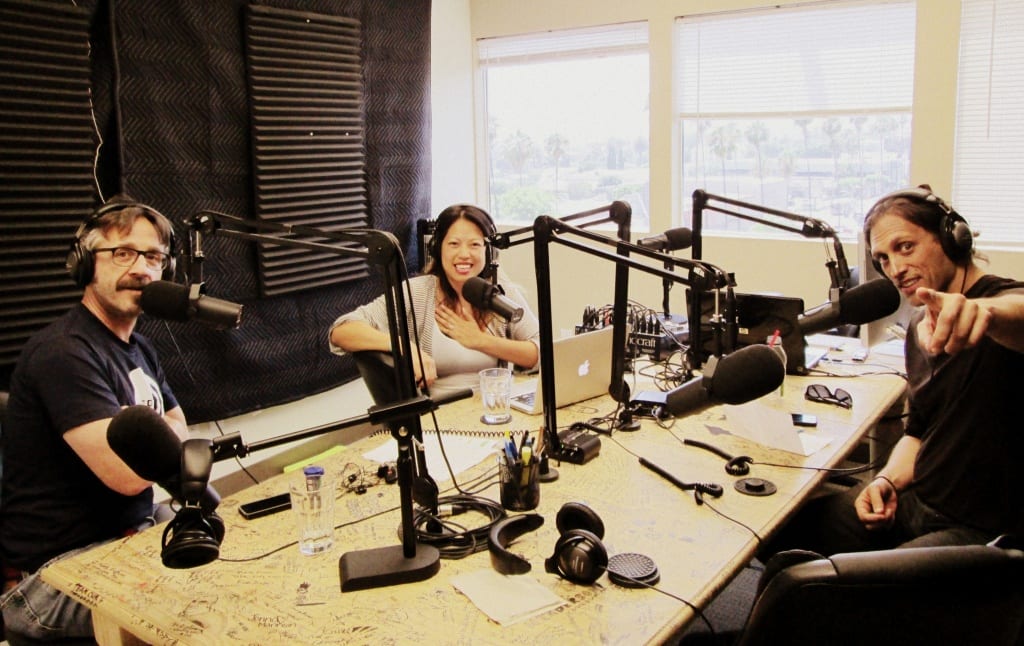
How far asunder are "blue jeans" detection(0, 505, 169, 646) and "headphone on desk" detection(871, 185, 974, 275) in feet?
6.91

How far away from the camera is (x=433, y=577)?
1.63 m

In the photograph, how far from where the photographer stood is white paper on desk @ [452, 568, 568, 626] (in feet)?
4.85

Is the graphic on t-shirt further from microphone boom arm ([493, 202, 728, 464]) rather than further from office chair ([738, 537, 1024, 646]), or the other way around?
office chair ([738, 537, 1024, 646])

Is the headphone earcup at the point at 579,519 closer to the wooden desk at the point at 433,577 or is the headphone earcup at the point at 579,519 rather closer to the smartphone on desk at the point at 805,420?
the wooden desk at the point at 433,577

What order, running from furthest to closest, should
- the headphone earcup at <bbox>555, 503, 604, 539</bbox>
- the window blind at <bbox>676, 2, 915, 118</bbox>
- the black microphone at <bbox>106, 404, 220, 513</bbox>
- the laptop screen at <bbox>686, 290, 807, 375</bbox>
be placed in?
the window blind at <bbox>676, 2, 915, 118</bbox> < the laptop screen at <bbox>686, 290, 807, 375</bbox> < the headphone earcup at <bbox>555, 503, 604, 539</bbox> < the black microphone at <bbox>106, 404, 220, 513</bbox>

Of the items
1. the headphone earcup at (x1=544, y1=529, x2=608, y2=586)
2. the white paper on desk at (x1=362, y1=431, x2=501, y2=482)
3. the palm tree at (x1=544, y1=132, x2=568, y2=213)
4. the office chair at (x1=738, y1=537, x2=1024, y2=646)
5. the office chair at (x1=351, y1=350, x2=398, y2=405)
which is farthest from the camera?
the palm tree at (x1=544, y1=132, x2=568, y2=213)

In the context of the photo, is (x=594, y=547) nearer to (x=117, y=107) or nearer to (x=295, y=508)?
(x=295, y=508)

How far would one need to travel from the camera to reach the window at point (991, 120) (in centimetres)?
386

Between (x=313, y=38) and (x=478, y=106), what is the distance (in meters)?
1.63

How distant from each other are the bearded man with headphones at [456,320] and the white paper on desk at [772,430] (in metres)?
0.82

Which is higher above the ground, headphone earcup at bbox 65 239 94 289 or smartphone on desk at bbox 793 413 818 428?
headphone earcup at bbox 65 239 94 289

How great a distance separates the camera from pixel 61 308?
3.16m

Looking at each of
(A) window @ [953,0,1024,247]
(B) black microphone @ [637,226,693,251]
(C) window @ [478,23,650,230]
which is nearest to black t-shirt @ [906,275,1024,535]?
(B) black microphone @ [637,226,693,251]

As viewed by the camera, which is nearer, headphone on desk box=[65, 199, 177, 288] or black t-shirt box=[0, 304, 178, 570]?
black t-shirt box=[0, 304, 178, 570]
